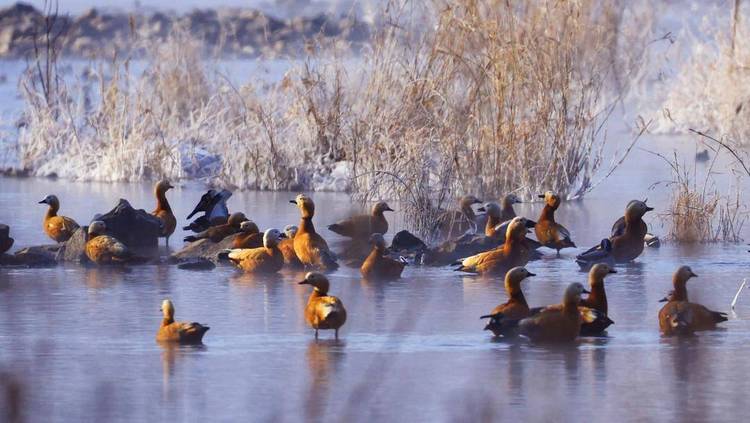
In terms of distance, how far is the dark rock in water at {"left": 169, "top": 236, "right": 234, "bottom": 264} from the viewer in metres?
12.1

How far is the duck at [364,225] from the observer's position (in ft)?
42.2

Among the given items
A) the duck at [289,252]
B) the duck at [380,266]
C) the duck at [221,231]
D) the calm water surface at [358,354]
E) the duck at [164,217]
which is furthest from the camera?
the duck at [164,217]

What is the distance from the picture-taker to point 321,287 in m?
8.97

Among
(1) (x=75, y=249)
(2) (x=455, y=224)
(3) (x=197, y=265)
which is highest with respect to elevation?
(2) (x=455, y=224)

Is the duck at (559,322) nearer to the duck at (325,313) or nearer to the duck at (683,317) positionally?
the duck at (683,317)

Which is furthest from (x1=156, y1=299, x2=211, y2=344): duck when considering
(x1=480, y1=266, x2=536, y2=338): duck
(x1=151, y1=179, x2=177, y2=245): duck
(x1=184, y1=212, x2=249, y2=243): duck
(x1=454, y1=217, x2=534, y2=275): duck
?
(x1=151, y1=179, x2=177, y2=245): duck

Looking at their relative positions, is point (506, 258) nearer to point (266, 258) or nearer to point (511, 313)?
point (266, 258)

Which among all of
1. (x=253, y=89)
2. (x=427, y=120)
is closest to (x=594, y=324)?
(x=427, y=120)

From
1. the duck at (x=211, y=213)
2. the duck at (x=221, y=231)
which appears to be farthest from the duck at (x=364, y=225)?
the duck at (x=211, y=213)

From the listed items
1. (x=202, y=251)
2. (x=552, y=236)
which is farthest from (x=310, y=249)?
(x=552, y=236)

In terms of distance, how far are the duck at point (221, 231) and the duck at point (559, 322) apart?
4.34 m

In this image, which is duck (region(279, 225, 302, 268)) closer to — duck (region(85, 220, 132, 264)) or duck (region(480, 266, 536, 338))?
duck (region(85, 220, 132, 264))

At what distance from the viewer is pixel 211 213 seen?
1330cm

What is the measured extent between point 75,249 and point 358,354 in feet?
14.4
